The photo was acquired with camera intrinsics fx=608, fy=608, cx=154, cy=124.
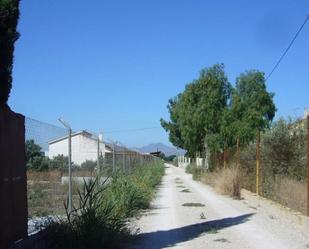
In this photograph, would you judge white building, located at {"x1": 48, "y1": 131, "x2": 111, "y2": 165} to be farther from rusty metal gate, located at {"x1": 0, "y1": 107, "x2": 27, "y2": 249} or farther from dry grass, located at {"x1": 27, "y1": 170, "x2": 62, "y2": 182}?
rusty metal gate, located at {"x1": 0, "y1": 107, "x2": 27, "y2": 249}

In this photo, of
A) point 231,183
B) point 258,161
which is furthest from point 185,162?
point 258,161

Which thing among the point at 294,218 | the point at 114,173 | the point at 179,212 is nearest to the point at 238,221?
the point at 294,218

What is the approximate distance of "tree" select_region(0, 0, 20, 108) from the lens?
850 cm

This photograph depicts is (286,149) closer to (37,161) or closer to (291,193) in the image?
(291,193)

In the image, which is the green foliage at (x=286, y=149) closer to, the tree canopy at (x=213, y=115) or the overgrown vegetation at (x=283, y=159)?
the overgrown vegetation at (x=283, y=159)

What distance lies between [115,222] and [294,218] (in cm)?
523

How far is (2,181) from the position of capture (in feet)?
25.3

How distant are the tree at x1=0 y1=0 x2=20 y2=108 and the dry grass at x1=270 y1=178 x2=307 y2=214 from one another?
29.2ft

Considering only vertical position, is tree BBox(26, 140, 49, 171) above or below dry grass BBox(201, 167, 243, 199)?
above

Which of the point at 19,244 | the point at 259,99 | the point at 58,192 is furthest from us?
the point at 259,99

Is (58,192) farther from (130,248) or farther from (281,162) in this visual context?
(281,162)

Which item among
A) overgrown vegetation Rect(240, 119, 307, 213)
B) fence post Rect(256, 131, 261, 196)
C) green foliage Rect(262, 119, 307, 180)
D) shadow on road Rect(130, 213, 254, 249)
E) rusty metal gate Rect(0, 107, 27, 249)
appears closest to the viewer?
rusty metal gate Rect(0, 107, 27, 249)

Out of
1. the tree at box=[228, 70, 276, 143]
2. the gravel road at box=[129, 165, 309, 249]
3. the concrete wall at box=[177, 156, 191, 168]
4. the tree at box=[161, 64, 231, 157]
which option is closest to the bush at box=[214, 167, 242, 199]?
the gravel road at box=[129, 165, 309, 249]

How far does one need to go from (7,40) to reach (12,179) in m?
1.98
